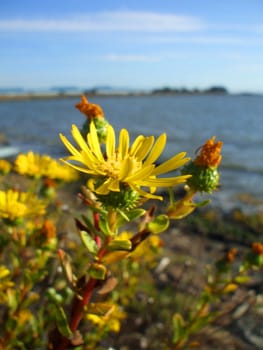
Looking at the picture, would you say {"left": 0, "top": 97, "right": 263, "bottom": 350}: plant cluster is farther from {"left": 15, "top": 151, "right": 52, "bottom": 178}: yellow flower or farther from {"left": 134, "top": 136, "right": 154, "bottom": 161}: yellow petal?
{"left": 15, "top": 151, "right": 52, "bottom": 178}: yellow flower

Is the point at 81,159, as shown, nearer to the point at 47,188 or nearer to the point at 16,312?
the point at 16,312

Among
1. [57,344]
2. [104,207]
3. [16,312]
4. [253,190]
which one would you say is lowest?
[253,190]

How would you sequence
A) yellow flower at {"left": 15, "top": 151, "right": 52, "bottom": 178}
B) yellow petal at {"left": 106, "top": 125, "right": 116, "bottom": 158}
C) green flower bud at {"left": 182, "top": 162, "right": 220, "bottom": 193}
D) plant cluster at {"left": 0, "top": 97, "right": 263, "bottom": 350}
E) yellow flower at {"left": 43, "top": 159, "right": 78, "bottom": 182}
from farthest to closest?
yellow flower at {"left": 43, "top": 159, "right": 78, "bottom": 182}, yellow flower at {"left": 15, "top": 151, "right": 52, "bottom": 178}, green flower bud at {"left": 182, "top": 162, "right": 220, "bottom": 193}, yellow petal at {"left": 106, "top": 125, "right": 116, "bottom": 158}, plant cluster at {"left": 0, "top": 97, "right": 263, "bottom": 350}

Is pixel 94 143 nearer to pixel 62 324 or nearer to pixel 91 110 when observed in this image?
pixel 91 110

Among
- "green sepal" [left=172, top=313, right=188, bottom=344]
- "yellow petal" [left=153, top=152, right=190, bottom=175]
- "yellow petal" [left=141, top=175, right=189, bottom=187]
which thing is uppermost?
"yellow petal" [left=153, top=152, right=190, bottom=175]

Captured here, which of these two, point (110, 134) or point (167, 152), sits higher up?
point (110, 134)

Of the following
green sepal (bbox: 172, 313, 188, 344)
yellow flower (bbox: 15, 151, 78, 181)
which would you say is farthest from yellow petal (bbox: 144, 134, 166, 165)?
yellow flower (bbox: 15, 151, 78, 181)

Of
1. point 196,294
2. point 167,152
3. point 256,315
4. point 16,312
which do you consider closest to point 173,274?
point 196,294
